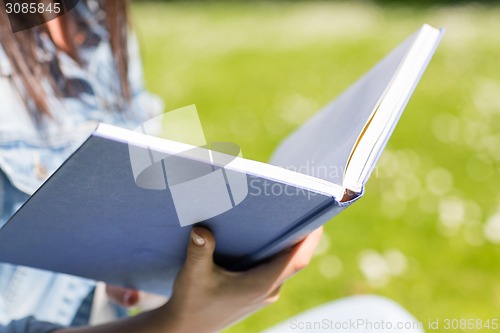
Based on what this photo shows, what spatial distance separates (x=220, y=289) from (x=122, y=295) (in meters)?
Answer: 0.35

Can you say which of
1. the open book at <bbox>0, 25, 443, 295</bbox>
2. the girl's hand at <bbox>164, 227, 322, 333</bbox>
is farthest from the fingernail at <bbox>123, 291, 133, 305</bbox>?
the girl's hand at <bbox>164, 227, 322, 333</bbox>

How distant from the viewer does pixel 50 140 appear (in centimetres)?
112

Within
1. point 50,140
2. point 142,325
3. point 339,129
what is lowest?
point 142,325

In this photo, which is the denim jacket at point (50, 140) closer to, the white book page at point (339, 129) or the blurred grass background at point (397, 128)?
the white book page at point (339, 129)

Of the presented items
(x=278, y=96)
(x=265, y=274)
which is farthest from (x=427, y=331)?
(x=278, y=96)

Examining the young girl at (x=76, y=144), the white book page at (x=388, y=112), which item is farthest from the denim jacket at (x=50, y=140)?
the white book page at (x=388, y=112)

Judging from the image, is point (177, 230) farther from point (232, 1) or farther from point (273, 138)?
point (232, 1)

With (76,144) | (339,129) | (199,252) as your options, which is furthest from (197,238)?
(76,144)

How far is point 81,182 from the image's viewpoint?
71 centimetres

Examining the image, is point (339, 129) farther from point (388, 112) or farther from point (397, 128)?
point (397, 128)

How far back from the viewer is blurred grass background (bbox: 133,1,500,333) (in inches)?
86.7

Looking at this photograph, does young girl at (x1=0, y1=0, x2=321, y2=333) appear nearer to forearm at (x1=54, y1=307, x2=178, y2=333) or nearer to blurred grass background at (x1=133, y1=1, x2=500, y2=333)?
forearm at (x1=54, y1=307, x2=178, y2=333)

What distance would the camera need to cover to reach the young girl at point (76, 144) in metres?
0.91
